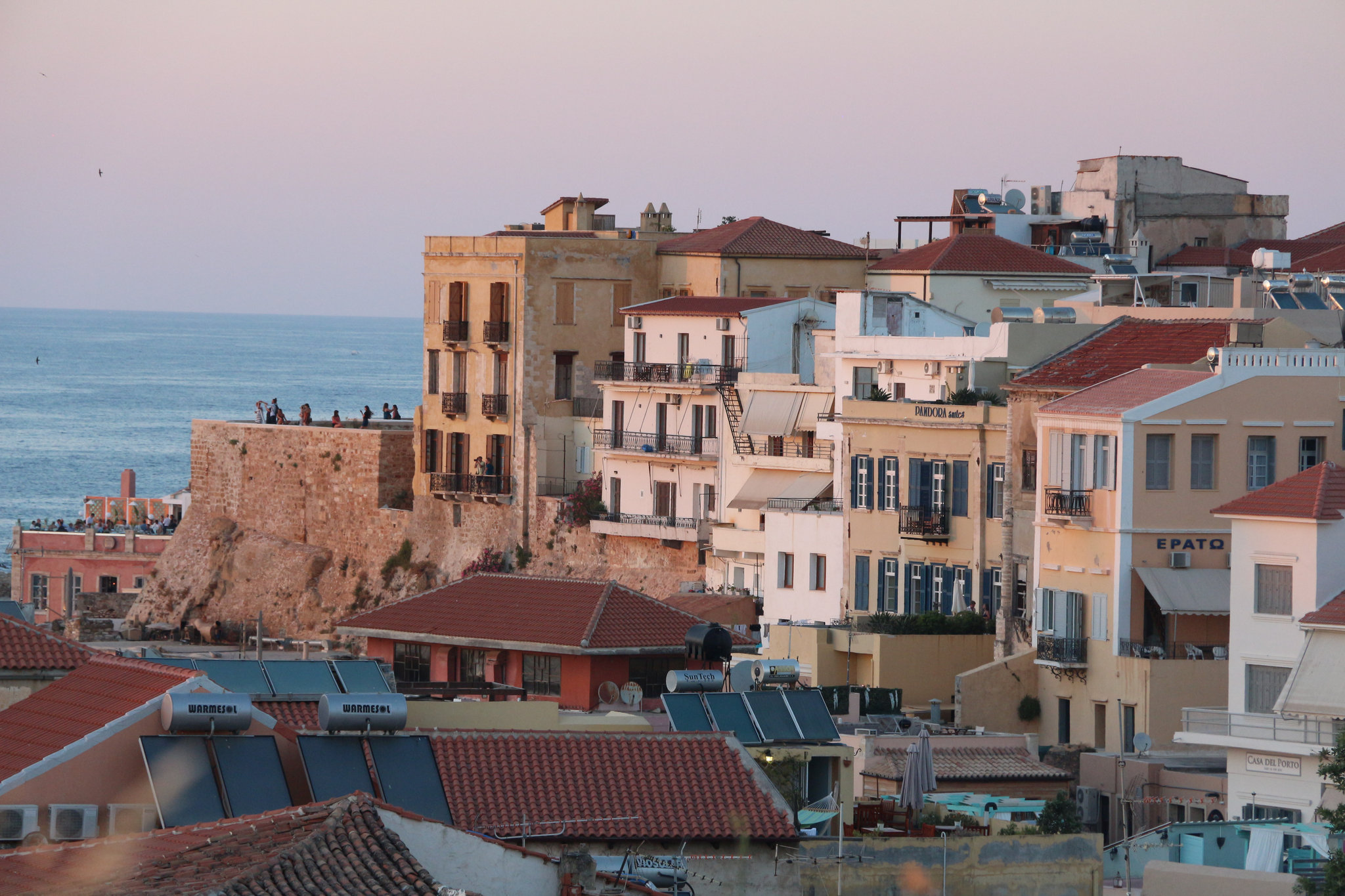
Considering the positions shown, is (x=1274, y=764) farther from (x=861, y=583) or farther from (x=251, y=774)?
(x=861, y=583)

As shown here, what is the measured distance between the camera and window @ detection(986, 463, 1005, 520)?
163 ft

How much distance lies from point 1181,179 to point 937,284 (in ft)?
57.9

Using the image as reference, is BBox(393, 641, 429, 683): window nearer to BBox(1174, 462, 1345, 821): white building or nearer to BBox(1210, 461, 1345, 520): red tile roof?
BBox(1174, 462, 1345, 821): white building

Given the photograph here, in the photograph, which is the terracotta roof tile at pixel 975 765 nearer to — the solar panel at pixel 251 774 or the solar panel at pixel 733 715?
the solar panel at pixel 733 715

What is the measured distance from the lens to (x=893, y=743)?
40250 millimetres

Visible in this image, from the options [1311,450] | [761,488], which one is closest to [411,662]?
[761,488]

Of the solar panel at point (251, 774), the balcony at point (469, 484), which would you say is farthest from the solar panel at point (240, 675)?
the balcony at point (469, 484)

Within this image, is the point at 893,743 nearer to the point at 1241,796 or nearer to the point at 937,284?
the point at 1241,796

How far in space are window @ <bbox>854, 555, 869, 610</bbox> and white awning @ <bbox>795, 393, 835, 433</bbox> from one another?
21.1ft

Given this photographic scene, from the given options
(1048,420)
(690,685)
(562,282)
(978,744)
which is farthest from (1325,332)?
(562,282)

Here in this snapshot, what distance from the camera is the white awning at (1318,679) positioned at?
35.9m

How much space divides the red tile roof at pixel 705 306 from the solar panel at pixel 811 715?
3182 centimetres

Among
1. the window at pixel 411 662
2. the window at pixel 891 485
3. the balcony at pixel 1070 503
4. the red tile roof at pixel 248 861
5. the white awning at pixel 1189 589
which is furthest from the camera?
the window at pixel 891 485

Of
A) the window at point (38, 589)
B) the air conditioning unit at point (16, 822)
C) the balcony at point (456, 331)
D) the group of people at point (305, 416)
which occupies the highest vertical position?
the balcony at point (456, 331)
